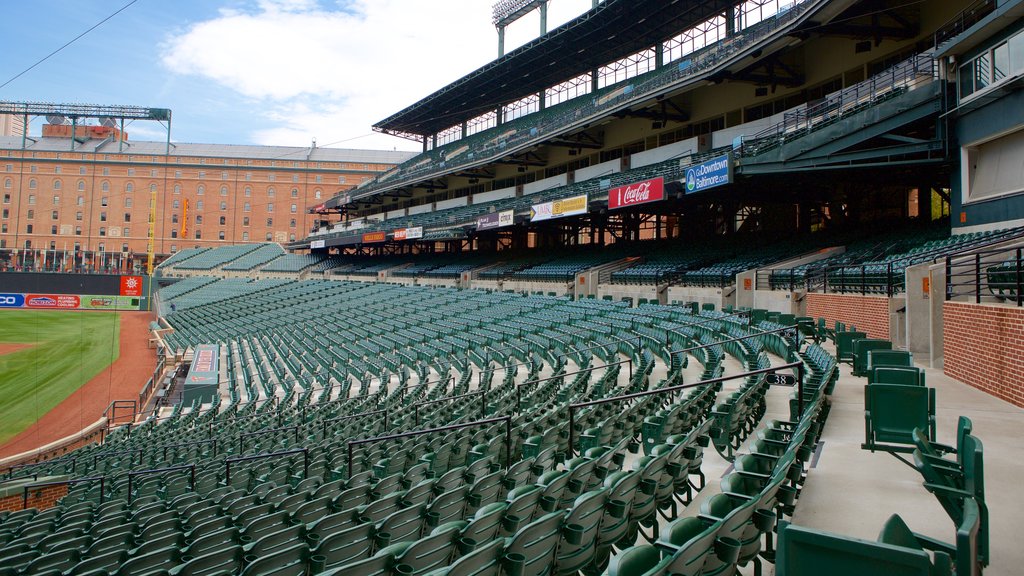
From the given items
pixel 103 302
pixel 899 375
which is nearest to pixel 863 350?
pixel 899 375

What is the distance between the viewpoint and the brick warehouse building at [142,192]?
82312 millimetres

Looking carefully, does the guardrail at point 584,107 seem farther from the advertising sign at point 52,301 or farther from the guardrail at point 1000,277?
the advertising sign at point 52,301

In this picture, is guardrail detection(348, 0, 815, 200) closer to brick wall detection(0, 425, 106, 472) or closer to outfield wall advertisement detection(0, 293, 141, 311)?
outfield wall advertisement detection(0, 293, 141, 311)

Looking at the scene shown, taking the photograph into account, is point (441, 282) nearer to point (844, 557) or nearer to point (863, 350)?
point (863, 350)

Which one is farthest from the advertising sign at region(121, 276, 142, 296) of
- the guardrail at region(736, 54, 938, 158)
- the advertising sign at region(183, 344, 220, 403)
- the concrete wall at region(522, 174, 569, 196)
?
the guardrail at region(736, 54, 938, 158)

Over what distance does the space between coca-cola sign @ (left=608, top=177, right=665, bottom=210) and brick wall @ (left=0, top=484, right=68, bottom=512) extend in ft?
70.3

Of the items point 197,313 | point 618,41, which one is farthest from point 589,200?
point 197,313

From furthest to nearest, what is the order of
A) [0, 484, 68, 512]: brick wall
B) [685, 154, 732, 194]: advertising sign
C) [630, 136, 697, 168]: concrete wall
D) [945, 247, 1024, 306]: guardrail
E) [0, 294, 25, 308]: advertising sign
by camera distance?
[0, 294, 25, 308]: advertising sign < [630, 136, 697, 168]: concrete wall < [685, 154, 732, 194]: advertising sign < [0, 484, 68, 512]: brick wall < [945, 247, 1024, 306]: guardrail

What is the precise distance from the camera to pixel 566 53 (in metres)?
39.2

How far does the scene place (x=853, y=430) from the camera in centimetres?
700

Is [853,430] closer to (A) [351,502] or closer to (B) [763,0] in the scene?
(A) [351,502]

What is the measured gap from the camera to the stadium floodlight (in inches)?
1825

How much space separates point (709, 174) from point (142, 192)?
85597 mm

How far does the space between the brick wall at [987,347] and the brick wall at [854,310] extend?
3.70m
